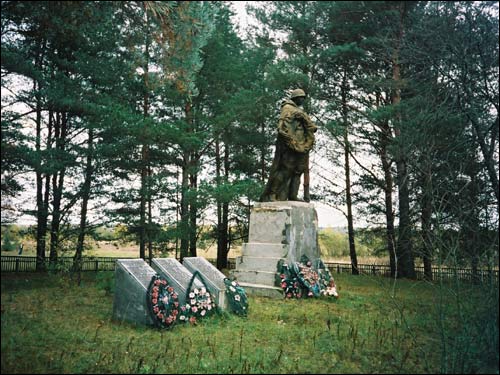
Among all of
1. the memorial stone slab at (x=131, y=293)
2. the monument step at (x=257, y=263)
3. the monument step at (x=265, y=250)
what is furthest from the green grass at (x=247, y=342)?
the monument step at (x=265, y=250)

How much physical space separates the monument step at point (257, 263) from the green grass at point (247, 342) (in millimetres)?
1970

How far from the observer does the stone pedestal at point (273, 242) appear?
7820 millimetres

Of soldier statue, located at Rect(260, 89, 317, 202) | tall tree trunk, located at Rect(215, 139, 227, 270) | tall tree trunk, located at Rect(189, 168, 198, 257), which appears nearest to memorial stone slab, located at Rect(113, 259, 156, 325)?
soldier statue, located at Rect(260, 89, 317, 202)

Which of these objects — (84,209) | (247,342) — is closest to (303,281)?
(247,342)

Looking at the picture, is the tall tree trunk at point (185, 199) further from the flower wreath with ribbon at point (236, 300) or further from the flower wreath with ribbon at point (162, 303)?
the flower wreath with ribbon at point (162, 303)

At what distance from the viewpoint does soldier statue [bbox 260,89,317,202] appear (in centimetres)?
839

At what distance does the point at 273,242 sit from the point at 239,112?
6.18 meters

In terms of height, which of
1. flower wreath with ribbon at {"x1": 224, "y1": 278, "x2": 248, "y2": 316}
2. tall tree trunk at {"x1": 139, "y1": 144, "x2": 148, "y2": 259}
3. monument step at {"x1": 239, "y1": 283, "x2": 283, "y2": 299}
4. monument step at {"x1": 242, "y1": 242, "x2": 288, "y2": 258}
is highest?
tall tree trunk at {"x1": 139, "y1": 144, "x2": 148, "y2": 259}

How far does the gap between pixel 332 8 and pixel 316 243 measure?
349 inches

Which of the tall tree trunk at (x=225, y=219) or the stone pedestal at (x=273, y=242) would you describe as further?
the tall tree trunk at (x=225, y=219)

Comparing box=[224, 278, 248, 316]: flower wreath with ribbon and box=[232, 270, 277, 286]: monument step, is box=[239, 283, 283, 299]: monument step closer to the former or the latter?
box=[232, 270, 277, 286]: monument step

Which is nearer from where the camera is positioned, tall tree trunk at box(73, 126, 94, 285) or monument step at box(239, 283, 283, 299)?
monument step at box(239, 283, 283, 299)

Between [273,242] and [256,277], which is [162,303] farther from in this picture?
[273,242]

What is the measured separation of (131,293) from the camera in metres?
4.92
